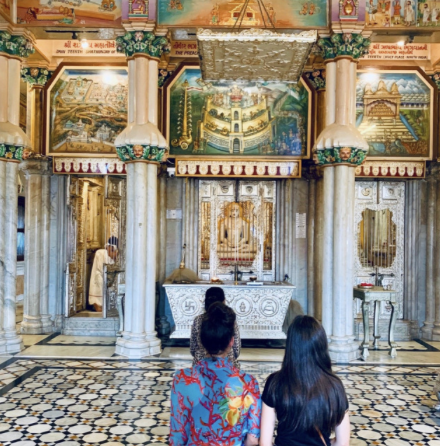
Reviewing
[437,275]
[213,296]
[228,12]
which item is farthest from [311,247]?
[213,296]

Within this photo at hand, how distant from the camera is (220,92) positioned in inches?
336

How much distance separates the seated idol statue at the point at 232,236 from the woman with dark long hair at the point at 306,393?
697cm

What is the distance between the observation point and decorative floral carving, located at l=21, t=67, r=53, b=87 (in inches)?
338

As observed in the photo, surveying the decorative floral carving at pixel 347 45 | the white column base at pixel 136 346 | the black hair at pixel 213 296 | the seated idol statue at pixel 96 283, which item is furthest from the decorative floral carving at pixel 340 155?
the seated idol statue at pixel 96 283

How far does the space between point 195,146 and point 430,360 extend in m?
4.98

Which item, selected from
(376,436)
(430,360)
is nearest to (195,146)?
(430,360)

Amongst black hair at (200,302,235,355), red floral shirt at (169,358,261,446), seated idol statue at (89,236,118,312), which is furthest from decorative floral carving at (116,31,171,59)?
red floral shirt at (169,358,261,446)

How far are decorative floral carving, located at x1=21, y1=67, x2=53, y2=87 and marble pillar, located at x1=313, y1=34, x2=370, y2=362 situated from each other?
4.85 m

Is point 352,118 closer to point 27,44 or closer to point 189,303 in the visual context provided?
point 189,303

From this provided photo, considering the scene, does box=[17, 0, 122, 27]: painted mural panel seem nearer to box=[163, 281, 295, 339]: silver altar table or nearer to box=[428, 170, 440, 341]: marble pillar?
box=[163, 281, 295, 339]: silver altar table

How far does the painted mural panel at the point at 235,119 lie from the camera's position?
830cm

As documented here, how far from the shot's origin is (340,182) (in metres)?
6.76

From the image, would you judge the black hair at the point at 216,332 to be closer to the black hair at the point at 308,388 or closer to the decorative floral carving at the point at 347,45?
the black hair at the point at 308,388

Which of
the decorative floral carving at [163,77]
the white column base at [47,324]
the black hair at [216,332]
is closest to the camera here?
the black hair at [216,332]
